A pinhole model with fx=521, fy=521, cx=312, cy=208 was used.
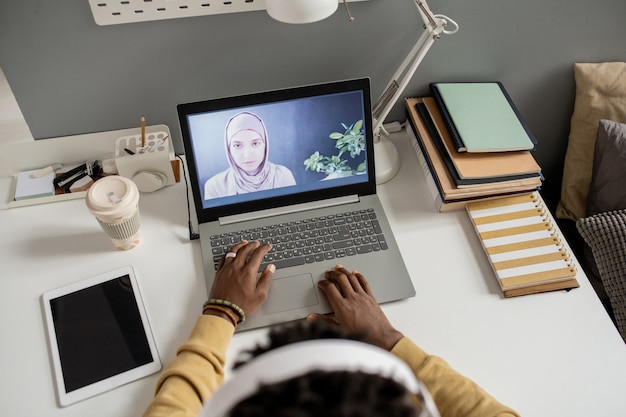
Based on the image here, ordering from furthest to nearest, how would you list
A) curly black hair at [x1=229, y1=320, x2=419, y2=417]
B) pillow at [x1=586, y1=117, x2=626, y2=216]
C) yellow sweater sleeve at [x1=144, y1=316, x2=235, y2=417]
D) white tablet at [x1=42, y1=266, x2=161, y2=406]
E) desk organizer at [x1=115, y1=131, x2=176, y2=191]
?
pillow at [x1=586, y1=117, x2=626, y2=216] < desk organizer at [x1=115, y1=131, x2=176, y2=191] < white tablet at [x1=42, y1=266, x2=161, y2=406] < yellow sweater sleeve at [x1=144, y1=316, x2=235, y2=417] < curly black hair at [x1=229, y1=320, x2=419, y2=417]

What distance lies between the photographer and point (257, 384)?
455mm

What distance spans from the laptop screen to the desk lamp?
85 millimetres

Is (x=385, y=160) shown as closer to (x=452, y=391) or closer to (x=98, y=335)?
(x=452, y=391)

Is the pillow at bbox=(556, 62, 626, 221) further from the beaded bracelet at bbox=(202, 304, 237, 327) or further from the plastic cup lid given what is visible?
the plastic cup lid

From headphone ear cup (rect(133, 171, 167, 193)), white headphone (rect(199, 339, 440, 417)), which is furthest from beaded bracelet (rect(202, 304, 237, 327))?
white headphone (rect(199, 339, 440, 417))

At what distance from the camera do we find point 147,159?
1.11 meters

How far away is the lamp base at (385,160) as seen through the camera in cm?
119

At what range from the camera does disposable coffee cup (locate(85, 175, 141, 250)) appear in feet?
3.14

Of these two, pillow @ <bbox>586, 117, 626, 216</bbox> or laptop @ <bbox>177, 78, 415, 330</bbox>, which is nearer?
laptop @ <bbox>177, 78, 415, 330</bbox>

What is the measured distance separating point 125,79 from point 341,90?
46cm

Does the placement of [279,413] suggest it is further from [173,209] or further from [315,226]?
[173,209]

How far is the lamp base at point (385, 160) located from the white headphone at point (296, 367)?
74 centimetres

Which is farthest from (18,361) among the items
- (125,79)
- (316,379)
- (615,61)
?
(615,61)

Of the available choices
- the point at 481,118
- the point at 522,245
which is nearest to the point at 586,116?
the point at 481,118
